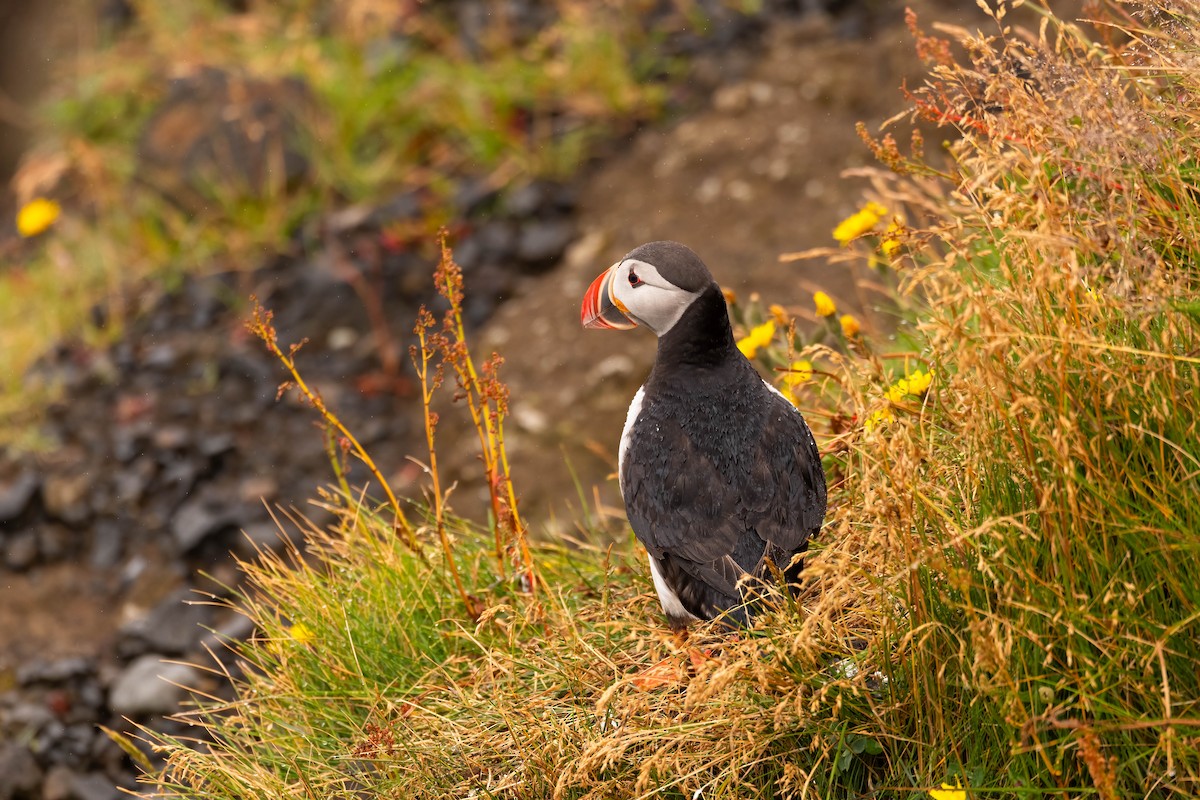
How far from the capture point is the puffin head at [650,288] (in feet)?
9.85

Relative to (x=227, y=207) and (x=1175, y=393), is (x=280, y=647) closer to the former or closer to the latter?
(x=1175, y=393)

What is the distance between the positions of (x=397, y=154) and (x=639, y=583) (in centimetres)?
444

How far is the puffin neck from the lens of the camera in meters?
3.05

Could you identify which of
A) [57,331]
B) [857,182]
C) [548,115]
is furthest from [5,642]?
[857,182]

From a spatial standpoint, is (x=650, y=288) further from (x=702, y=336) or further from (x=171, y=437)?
(x=171, y=437)

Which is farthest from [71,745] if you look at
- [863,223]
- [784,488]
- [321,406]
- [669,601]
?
[863,223]

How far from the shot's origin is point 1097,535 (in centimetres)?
235

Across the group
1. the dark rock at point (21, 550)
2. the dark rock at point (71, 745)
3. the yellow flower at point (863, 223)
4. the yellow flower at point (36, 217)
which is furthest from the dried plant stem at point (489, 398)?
the yellow flower at point (36, 217)

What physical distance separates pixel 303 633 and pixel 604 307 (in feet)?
3.95

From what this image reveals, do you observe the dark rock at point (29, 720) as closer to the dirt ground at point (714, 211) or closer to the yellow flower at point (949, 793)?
the dirt ground at point (714, 211)

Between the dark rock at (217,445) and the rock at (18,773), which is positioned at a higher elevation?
the dark rock at (217,445)

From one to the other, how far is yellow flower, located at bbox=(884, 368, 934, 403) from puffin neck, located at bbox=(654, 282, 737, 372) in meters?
0.43

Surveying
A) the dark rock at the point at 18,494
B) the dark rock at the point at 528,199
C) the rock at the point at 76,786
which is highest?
the dark rock at the point at 528,199

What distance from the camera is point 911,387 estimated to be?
298cm
